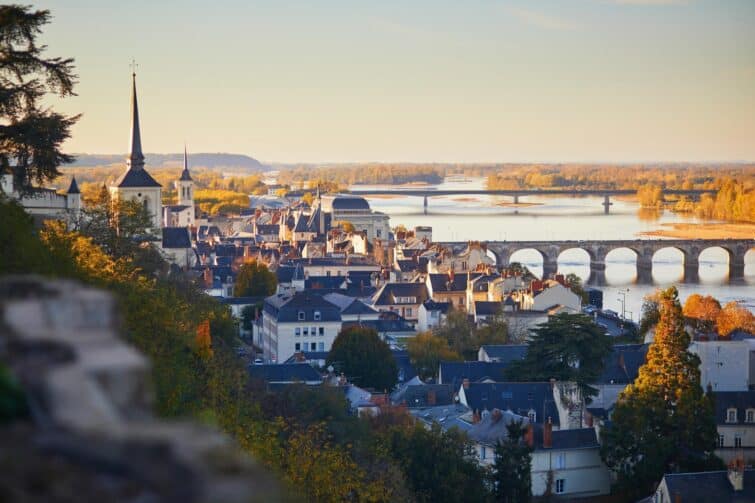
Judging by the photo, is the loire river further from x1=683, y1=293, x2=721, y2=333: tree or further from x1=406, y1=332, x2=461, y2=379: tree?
x1=406, y1=332, x2=461, y2=379: tree

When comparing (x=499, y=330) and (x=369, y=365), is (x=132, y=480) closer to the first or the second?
(x=369, y=365)

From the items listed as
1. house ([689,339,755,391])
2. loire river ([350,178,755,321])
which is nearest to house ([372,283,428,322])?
loire river ([350,178,755,321])

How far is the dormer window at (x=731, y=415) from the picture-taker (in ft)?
83.2

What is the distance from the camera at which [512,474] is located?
20.5m

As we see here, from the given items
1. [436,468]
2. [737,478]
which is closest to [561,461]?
[737,478]

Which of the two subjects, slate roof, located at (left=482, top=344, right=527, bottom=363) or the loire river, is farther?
the loire river

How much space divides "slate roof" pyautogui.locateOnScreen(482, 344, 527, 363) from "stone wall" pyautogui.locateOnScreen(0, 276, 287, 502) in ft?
103

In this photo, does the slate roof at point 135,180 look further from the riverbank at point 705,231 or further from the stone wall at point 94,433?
the stone wall at point 94,433

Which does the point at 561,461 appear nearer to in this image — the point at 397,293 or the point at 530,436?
the point at 530,436

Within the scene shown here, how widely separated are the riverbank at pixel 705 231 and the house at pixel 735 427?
230ft

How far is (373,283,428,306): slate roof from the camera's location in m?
47.2

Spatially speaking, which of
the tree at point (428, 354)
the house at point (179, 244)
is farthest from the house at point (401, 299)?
the house at point (179, 244)

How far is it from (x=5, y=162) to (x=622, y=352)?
18.7 m

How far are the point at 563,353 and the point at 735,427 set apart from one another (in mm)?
4894
